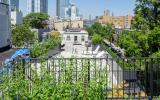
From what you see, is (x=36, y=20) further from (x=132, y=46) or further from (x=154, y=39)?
(x=154, y=39)

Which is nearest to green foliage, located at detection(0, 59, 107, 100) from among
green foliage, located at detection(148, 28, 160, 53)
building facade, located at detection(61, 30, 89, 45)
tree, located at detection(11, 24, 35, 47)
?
green foliage, located at detection(148, 28, 160, 53)

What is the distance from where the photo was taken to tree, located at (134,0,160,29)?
18031 mm

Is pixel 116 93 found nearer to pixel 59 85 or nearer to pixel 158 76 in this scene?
pixel 158 76

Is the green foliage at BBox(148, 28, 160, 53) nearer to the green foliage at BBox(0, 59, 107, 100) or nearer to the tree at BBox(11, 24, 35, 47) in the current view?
the green foliage at BBox(0, 59, 107, 100)

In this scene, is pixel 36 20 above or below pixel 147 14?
below

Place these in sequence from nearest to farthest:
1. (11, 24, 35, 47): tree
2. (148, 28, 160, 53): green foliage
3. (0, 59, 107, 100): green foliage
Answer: (0, 59, 107, 100): green foliage
(148, 28, 160, 53): green foliage
(11, 24, 35, 47): tree

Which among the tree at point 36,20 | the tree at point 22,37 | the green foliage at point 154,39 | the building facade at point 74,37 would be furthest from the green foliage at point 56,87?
the tree at point 36,20

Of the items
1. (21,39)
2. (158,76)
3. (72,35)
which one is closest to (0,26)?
(21,39)

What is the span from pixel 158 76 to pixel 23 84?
4.08 meters

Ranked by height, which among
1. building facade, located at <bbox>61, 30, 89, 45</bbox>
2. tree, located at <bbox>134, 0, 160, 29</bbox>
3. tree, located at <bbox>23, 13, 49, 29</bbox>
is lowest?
building facade, located at <bbox>61, 30, 89, 45</bbox>

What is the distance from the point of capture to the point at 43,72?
756 cm

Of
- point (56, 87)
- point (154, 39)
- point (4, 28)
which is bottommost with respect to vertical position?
point (4, 28)

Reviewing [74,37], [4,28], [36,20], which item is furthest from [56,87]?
[36,20]

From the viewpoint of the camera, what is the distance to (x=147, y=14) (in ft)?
59.7
